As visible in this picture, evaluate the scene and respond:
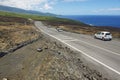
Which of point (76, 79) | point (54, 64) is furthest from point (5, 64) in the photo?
point (76, 79)

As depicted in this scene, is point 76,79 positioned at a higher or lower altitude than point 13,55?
higher

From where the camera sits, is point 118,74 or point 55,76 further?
point 118,74

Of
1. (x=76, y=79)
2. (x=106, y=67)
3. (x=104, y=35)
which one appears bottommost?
(x=104, y=35)

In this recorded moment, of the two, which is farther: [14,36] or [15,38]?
[14,36]

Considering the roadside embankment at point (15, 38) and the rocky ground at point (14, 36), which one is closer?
the roadside embankment at point (15, 38)

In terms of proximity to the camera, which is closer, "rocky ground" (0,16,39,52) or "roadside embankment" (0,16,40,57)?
"roadside embankment" (0,16,40,57)

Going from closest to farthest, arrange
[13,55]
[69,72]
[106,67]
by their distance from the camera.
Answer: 1. [69,72]
2. [106,67]
3. [13,55]

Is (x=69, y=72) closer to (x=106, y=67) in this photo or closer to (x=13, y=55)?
(x=106, y=67)

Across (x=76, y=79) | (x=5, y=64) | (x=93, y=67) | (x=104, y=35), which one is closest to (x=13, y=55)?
(x=5, y=64)

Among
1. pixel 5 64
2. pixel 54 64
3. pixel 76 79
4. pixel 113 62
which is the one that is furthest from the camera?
pixel 5 64

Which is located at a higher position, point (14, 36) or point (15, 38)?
point (15, 38)

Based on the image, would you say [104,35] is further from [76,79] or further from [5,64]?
[76,79]
